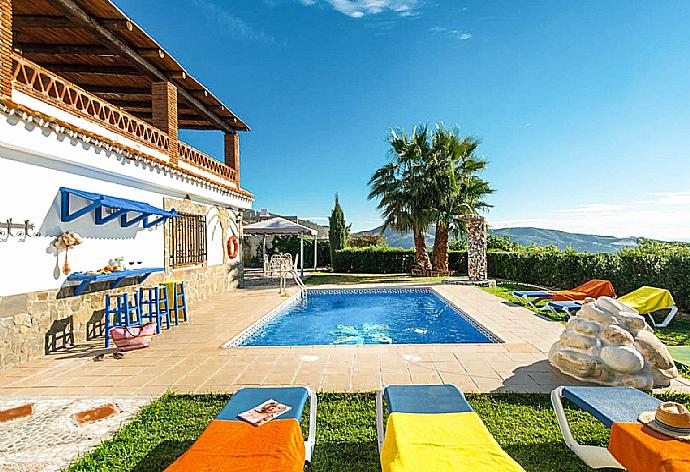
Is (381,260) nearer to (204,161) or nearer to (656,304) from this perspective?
(204,161)

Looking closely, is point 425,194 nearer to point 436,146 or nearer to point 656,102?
point 436,146

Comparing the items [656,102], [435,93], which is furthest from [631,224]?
[435,93]

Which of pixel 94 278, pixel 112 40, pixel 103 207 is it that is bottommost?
pixel 94 278

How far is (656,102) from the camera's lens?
42.5ft

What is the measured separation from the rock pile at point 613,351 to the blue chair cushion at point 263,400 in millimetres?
3691

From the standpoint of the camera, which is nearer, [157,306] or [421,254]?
[157,306]

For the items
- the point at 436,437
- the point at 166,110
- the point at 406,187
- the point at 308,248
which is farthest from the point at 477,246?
the point at 436,437

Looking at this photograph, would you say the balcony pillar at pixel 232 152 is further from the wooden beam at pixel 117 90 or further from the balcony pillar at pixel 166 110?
the balcony pillar at pixel 166 110

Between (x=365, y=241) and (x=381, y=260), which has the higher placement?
(x=365, y=241)

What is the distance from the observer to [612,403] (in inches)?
127

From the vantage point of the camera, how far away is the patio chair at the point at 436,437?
2.35m

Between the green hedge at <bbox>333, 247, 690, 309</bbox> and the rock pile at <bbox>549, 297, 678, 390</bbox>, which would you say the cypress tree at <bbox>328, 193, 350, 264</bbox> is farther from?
the rock pile at <bbox>549, 297, 678, 390</bbox>

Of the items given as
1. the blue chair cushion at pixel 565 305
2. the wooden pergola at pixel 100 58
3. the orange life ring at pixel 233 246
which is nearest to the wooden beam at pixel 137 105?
the wooden pergola at pixel 100 58

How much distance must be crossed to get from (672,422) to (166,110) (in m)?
11.6
